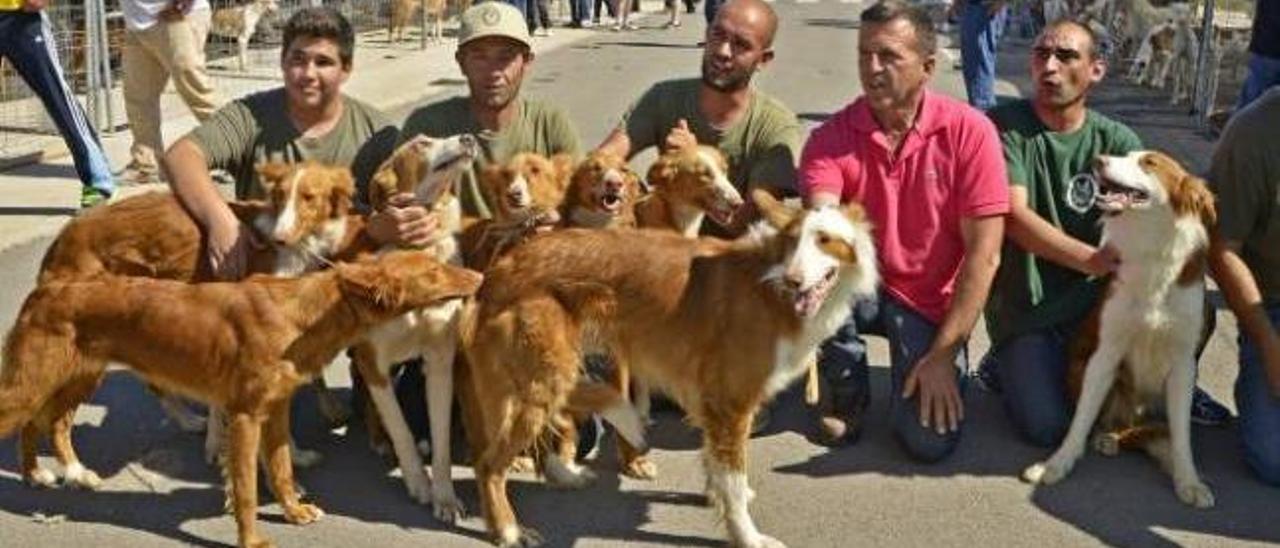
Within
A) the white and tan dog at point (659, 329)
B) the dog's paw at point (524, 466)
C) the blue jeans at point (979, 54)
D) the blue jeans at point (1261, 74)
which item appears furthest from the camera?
the blue jeans at point (979, 54)

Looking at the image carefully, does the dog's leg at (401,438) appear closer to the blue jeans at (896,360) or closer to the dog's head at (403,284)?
the dog's head at (403,284)

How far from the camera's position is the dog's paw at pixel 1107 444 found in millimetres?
4949

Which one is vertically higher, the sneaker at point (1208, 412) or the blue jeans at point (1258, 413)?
the blue jeans at point (1258, 413)

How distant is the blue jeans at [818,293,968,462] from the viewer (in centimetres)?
488

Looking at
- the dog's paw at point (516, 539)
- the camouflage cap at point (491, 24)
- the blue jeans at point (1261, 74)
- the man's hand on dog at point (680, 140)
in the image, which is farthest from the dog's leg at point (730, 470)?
the blue jeans at point (1261, 74)

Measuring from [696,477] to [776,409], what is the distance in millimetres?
769

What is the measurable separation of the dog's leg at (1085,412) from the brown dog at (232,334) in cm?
222

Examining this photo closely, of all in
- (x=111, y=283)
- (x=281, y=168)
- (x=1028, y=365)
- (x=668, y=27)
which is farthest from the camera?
(x=668, y=27)

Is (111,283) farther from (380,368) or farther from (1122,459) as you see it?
(1122,459)

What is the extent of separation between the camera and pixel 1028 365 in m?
5.08

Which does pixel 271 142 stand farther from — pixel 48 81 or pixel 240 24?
pixel 240 24

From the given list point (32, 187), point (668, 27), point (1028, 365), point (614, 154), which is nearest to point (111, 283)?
point (614, 154)

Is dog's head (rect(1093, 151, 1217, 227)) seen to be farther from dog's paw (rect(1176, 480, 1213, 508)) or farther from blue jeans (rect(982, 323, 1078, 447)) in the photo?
dog's paw (rect(1176, 480, 1213, 508))

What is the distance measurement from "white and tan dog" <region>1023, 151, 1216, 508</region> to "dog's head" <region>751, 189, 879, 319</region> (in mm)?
1051
